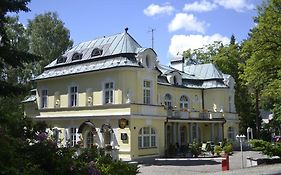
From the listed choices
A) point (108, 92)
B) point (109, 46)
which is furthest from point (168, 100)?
point (108, 92)

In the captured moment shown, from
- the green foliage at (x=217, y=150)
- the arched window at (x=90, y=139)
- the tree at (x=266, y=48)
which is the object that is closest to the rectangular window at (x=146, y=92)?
the arched window at (x=90, y=139)

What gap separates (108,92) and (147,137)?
15.1 feet

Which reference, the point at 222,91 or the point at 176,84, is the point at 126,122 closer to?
the point at 176,84

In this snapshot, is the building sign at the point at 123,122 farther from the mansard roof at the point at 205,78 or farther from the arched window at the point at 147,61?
the mansard roof at the point at 205,78

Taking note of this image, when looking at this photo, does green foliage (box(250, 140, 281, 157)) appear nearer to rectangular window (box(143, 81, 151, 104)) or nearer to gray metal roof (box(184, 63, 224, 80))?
rectangular window (box(143, 81, 151, 104))

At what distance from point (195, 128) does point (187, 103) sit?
106 inches

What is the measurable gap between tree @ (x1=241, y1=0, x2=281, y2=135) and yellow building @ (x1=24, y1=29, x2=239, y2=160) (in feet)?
25.7

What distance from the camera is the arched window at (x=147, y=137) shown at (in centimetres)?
2994

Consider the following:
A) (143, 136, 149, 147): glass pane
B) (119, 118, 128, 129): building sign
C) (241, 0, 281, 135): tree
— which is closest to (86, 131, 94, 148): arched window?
(119, 118, 128, 129): building sign

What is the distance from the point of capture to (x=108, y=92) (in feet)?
101

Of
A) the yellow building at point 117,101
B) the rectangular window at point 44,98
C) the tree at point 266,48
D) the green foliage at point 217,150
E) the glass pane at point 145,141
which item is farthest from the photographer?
the rectangular window at point 44,98

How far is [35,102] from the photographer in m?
39.0

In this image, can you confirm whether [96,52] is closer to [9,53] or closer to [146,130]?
[146,130]

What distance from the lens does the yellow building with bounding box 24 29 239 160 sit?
29562 mm
